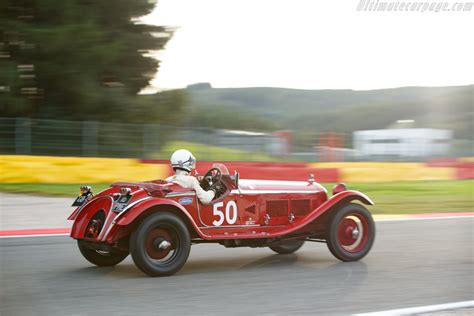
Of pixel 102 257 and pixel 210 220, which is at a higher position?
pixel 210 220

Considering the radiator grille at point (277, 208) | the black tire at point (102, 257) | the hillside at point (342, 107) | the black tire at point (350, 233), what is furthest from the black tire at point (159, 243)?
the hillside at point (342, 107)

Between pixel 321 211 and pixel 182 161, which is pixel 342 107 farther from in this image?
pixel 182 161

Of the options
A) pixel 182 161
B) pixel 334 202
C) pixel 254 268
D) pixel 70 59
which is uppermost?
pixel 70 59

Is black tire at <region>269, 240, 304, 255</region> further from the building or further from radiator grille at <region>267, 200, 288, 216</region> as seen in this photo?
the building

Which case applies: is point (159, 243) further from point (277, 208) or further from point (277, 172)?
point (277, 172)

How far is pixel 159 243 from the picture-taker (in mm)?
6133

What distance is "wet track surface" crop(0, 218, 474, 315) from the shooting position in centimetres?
508

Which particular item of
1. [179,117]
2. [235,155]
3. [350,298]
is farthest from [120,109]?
[350,298]

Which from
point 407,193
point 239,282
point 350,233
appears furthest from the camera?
point 407,193

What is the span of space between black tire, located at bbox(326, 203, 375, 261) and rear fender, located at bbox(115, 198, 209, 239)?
153 cm

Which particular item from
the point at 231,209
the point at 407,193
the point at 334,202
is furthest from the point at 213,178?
the point at 407,193

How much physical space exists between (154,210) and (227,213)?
2.79 feet

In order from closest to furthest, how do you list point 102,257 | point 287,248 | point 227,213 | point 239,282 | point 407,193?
point 239,282 → point 227,213 → point 102,257 → point 287,248 → point 407,193

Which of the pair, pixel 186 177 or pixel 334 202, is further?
pixel 334 202
